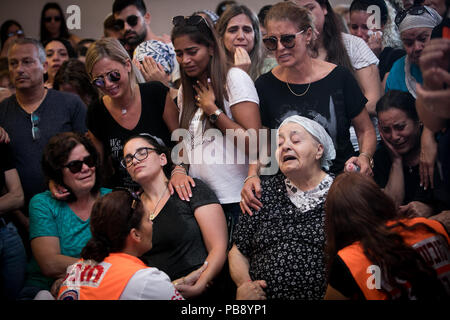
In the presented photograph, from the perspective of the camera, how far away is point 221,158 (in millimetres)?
2320

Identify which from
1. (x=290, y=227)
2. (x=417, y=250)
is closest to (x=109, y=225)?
(x=290, y=227)

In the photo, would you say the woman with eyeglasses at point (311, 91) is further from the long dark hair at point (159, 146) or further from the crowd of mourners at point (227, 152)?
the long dark hair at point (159, 146)

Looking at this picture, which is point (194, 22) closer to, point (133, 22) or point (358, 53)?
point (133, 22)

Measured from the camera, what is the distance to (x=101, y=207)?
5.83ft

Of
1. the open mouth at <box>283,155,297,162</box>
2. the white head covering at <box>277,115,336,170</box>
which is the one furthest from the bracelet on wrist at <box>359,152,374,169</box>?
the open mouth at <box>283,155,297,162</box>

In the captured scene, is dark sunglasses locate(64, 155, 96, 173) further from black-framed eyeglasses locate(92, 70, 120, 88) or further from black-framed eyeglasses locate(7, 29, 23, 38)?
black-framed eyeglasses locate(7, 29, 23, 38)

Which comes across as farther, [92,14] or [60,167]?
[92,14]

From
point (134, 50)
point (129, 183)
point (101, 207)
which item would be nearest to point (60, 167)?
point (129, 183)

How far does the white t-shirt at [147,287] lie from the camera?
169 centimetres

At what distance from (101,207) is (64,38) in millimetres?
1539

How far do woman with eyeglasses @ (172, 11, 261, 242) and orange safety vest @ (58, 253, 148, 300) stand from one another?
0.65 metres

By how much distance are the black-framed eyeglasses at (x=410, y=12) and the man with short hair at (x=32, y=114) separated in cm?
153

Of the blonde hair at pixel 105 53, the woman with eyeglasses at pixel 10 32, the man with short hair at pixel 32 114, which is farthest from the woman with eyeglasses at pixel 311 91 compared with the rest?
the woman with eyeglasses at pixel 10 32

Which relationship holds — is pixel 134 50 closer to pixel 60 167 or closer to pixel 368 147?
pixel 60 167
